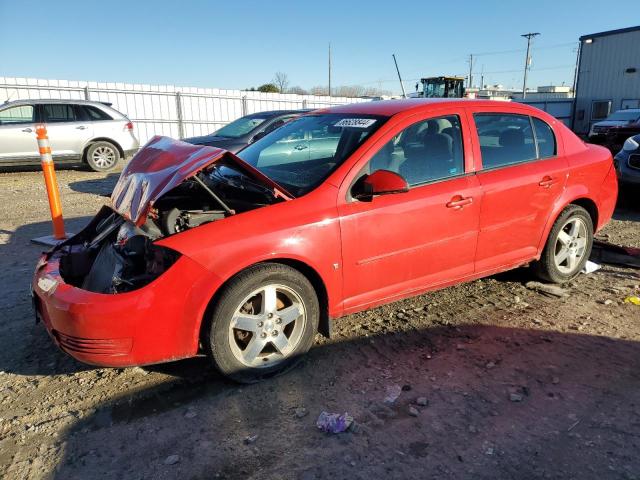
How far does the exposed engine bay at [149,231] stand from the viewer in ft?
9.80

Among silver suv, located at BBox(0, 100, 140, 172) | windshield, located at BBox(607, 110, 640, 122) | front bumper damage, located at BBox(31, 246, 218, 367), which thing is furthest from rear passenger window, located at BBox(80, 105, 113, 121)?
windshield, located at BBox(607, 110, 640, 122)

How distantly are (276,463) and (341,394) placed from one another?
667mm

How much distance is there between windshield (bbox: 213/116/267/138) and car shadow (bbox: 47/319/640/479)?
6883 mm

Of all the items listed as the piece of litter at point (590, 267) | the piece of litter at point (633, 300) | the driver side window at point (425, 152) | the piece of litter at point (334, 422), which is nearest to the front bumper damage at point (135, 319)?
the piece of litter at point (334, 422)

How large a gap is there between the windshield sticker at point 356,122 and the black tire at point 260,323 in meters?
1.25

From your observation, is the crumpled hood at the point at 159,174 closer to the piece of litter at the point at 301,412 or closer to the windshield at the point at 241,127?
the piece of litter at the point at 301,412

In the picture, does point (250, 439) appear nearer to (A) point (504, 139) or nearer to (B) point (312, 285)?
(B) point (312, 285)

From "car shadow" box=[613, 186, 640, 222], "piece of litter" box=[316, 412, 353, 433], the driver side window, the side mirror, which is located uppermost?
the driver side window

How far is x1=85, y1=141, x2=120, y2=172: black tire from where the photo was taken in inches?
462

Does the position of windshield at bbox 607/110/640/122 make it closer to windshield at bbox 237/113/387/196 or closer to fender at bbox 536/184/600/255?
fender at bbox 536/184/600/255

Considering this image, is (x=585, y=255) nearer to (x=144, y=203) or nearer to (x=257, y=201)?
(x=257, y=201)

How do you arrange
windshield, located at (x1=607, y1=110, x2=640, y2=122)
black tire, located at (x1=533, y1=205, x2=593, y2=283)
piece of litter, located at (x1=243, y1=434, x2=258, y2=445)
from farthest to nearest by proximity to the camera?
windshield, located at (x1=607, y1=110, x2=640, y2=122), black tire, located at (x1=533, y1=205, x2=593, y2=283), piece of litter, located at (x1=243, y1=434, x2=258, y2=445)

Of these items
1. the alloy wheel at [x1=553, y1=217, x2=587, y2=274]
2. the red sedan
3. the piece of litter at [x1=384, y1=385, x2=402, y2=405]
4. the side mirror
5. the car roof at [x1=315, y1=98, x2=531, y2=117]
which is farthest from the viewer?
the alloy wheel at [x1=553, y1=217, x2=587, y2=274]

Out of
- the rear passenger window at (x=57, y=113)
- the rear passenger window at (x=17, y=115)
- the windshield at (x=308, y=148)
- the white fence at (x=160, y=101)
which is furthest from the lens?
the white fence at (x=160, y=101)
